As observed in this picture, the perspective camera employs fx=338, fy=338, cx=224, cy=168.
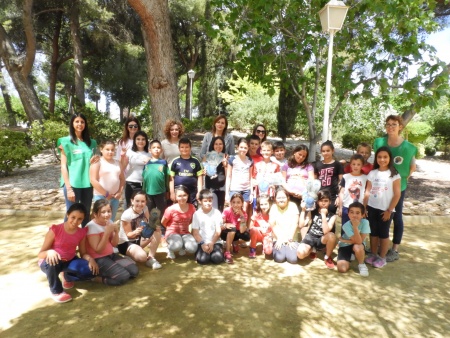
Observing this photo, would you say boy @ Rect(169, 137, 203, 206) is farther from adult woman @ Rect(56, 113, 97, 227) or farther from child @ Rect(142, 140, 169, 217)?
adult woman @ Rect(56, 113, 97, 227)

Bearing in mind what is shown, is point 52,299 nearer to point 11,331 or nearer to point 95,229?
point 11,331

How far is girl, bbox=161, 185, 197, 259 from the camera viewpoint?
4.01 metres

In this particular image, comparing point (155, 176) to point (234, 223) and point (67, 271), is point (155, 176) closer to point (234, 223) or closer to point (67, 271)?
point (234, 223)

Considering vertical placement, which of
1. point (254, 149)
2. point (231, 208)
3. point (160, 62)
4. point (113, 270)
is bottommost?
point (113, 270)

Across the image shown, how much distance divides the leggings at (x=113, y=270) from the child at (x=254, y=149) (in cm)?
224

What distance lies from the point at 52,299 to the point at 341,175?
344cm

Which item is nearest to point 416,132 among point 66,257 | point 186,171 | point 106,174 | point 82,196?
point 186,171

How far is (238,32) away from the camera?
6719mm

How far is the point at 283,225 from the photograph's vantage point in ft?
13.5

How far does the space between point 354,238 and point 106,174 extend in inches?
116

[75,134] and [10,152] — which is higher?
[75,134]

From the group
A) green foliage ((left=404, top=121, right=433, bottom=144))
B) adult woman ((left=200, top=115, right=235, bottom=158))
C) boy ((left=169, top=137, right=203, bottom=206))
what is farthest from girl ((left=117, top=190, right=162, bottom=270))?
green foliage ((left=404, top=121, right=433, bottom=144))

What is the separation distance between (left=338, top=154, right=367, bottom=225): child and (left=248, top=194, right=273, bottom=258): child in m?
0.92

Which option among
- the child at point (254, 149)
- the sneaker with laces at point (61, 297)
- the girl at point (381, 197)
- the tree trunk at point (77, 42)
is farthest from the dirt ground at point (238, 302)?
the tree trunk at point (77, 42)
